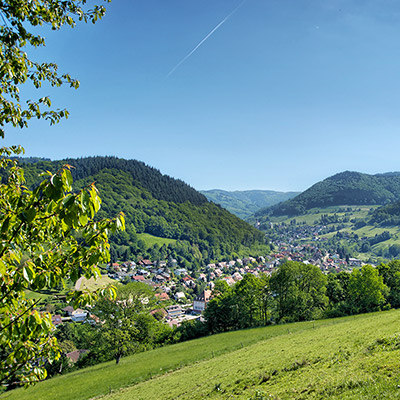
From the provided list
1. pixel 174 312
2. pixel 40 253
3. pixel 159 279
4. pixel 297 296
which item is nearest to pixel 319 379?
pixel 40 253

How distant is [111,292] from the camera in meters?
5.39

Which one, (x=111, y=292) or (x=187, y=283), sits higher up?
(x=111, y=292)

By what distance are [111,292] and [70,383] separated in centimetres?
3054

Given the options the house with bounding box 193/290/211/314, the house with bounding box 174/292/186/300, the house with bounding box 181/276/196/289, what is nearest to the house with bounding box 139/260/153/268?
the house with bounding box 181/276/196/289

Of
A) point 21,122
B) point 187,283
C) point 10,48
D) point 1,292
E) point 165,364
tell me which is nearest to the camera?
point 1,292

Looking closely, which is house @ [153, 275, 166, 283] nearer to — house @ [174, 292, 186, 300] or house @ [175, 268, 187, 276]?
house @ [175, 268, 187, 276]

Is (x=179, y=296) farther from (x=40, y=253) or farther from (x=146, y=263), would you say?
(x=40, y=253)

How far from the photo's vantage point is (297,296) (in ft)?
158

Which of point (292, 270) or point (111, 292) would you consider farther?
point (292, 270)

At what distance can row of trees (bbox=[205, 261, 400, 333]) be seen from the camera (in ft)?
152

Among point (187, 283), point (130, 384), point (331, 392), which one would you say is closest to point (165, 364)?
point (130, 384)

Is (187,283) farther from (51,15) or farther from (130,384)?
(51,15)

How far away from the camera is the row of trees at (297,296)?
4641 centimetres

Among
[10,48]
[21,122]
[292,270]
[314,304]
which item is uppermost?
[10,48]
